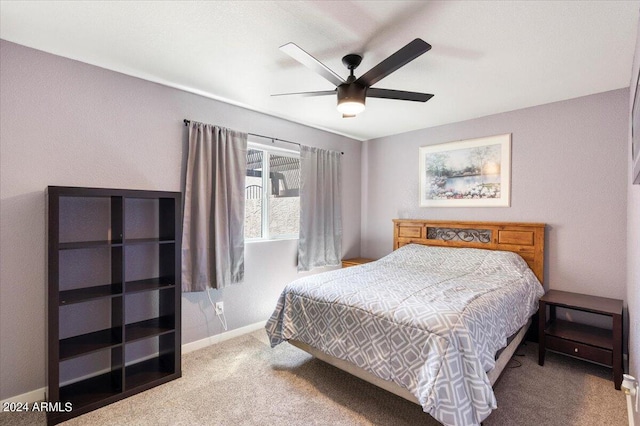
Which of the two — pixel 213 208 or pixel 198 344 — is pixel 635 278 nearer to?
pixel 213 208

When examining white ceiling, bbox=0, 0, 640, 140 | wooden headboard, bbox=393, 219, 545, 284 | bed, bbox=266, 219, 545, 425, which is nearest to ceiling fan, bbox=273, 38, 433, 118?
white ceiling, bbox=0, 0, 640, 140

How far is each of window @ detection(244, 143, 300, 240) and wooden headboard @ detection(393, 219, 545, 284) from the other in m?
1.51

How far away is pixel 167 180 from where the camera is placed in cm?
278

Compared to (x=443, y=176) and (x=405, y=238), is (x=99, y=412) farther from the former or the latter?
(x=443, y=176)

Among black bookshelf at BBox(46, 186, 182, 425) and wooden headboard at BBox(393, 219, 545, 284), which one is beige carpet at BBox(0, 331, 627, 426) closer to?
black bookshelf at BBox(46, 186, 182, 425)

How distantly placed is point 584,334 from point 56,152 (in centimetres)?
447

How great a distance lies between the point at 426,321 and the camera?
1828mm

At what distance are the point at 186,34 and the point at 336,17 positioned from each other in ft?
3.20

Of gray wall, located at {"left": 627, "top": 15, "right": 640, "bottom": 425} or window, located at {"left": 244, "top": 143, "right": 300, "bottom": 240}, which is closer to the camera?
gray wall, located at {"left": 627, "top": 15, "right": 640, "bottom": 425}

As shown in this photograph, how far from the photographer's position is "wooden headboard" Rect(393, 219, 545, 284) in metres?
3.15

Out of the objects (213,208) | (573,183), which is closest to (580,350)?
(573,183)

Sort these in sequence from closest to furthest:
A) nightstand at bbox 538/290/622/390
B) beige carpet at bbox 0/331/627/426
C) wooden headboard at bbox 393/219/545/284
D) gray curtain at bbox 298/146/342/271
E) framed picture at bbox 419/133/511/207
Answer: beige carpet at bbox 0/331/627/426 < nightstand at bbox 538/290/622/390 < wooden headboard at bbox 393/219/545/284 < framed picture at bbox 419/133/511/207 < gray curtain at bbox 298/146/342/271

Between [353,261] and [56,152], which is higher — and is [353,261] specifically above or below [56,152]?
below

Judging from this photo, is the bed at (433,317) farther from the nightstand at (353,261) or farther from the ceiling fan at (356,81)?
the ceiling fan at (356,81)
